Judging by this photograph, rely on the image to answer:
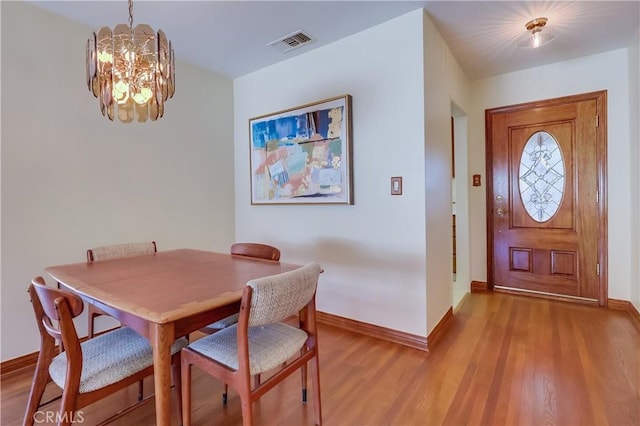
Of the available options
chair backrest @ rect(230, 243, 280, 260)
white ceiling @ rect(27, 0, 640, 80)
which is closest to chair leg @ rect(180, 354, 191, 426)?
chair backrest @ rect(230, 243, 280, 260)

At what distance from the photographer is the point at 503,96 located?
3.48 metres

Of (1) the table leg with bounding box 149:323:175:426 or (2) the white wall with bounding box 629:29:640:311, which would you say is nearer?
(1) the table leg with bounding box 149:323:175:426

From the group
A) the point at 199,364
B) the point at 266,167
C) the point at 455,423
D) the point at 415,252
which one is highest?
the point at 266,167

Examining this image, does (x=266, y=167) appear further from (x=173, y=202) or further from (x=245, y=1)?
(x=245, y=1)

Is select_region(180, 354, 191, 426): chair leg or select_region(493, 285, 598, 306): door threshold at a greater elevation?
select_region(180, 354, 191, 426): chair leg

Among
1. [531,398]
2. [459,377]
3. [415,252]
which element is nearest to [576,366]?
[531,398]

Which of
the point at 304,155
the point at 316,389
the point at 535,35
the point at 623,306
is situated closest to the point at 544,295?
the point at 623,306

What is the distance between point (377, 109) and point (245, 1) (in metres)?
1.18

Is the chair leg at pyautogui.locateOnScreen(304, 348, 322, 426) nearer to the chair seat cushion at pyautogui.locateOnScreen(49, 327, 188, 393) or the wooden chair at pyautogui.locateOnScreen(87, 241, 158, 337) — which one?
the chair seat cushion at pyautogui.locateOnScreen(49, 327, 188, 393)

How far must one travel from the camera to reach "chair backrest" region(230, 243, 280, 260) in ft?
6.50

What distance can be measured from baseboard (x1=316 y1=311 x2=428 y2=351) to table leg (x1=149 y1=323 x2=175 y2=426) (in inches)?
68.3

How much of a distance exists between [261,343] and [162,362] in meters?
0.44

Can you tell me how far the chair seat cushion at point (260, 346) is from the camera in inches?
49.9

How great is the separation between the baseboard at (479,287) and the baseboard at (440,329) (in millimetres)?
973
